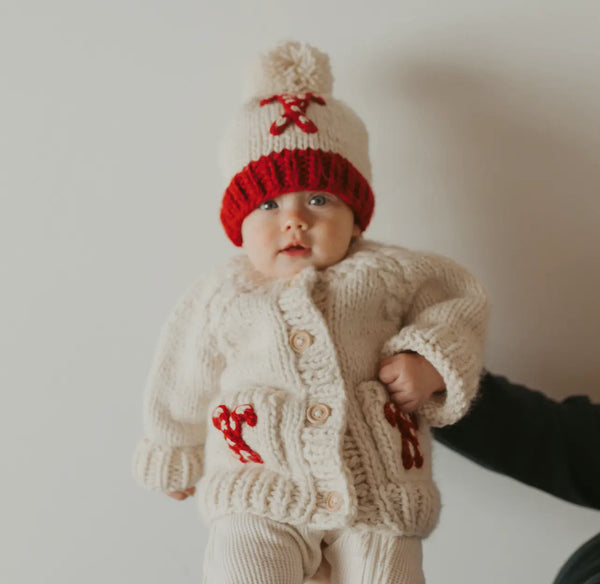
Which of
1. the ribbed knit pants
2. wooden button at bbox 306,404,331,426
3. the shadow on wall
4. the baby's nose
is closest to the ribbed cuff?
the ribbed knit pants

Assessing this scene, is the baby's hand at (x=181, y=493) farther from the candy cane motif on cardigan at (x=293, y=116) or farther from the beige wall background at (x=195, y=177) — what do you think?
the candy cane motif on cardigan at (x=293, y=116)

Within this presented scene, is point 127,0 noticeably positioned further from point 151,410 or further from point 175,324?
point 151,410

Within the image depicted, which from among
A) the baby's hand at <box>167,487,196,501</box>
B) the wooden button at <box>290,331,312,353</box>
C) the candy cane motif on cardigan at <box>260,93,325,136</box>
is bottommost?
the baby's hand at <box>167,487,196,501</box>

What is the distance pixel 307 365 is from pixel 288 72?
413 millimetres

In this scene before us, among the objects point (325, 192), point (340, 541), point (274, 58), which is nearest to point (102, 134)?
point (274, 58)

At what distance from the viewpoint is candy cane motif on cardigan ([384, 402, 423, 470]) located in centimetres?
→ 94

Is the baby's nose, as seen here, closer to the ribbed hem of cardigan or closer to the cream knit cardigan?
the cream knit cardigan

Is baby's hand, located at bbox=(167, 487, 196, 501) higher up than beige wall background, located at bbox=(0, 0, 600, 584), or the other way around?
beige wall background, located at bbox=(0, 0, 600, 584)

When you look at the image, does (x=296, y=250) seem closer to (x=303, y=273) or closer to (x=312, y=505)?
(x=303, y=273)

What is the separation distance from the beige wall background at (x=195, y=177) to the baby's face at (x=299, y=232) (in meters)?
0.30

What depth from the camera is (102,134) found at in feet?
4.14

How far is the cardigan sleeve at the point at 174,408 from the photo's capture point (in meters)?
1.06

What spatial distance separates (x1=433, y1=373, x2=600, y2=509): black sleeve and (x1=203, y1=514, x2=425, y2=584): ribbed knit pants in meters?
0.25

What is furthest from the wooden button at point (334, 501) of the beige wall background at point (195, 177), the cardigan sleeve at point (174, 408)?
the beige wall background at point (195, 177)
